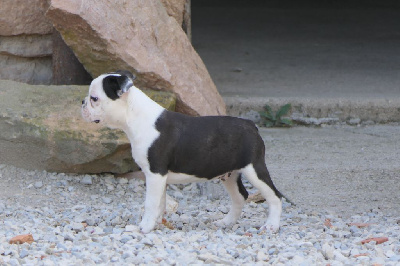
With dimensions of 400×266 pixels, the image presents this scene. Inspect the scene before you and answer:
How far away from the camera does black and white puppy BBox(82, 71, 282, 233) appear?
4500 mm

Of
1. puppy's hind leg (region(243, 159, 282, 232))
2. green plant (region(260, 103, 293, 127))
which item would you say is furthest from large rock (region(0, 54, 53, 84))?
puppy's hind leg (region(243, 159, 282, 232))

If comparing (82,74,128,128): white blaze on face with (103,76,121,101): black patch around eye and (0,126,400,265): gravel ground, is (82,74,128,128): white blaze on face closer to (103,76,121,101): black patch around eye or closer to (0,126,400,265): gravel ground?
(103,76,121,101): black patch around eye

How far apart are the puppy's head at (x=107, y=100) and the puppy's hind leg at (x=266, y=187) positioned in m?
0.79

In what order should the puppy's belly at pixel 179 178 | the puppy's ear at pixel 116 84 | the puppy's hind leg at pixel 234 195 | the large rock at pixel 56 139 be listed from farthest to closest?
the large rock at pixel 56 139, the puppy's hind leg at pixel 234 195, the puppy's belly at pixel 179 178, the puppy's ear at pixel 116 84

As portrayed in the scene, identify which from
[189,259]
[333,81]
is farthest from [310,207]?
[333,81]

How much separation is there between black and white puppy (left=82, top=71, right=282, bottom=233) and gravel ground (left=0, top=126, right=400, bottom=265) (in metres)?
0.28

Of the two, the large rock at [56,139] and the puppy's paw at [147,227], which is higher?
the large rock at [56,139]

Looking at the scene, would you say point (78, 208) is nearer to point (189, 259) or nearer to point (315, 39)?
point (189, 259)

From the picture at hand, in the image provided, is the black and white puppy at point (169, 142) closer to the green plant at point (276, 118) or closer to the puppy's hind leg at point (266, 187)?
the puppy's hind leg at point (266, 187)

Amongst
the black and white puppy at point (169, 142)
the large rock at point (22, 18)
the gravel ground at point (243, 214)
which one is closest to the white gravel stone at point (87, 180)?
the gravel ground at point (243, 214)

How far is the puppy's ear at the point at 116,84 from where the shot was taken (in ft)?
14.4

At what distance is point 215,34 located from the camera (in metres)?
11.4

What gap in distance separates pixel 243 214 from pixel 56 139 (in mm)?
1436

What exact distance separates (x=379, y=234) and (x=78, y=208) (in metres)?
1.97
